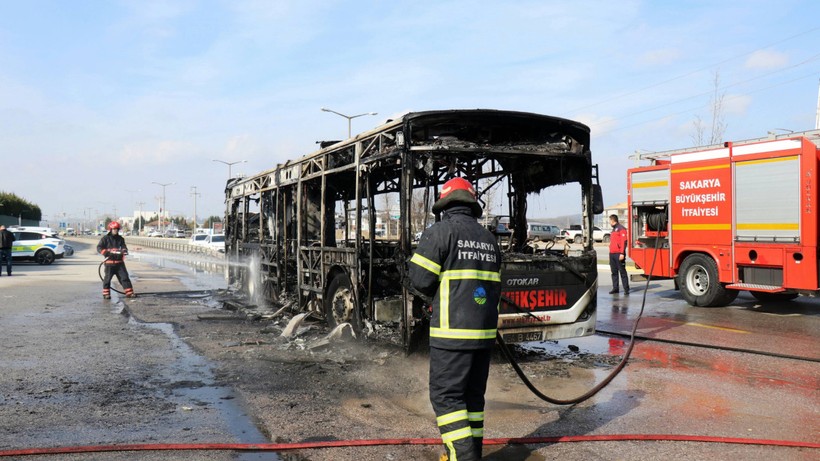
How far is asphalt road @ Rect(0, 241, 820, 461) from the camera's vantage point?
177 inches

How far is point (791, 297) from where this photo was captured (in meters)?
12.9

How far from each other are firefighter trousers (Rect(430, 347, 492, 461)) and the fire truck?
8.35 metres

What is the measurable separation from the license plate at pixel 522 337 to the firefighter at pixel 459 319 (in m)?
2.76

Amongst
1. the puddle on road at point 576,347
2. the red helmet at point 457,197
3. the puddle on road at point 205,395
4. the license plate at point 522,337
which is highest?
the red helmet at point 457,197

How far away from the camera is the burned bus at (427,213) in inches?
262

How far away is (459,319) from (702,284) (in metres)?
10.2

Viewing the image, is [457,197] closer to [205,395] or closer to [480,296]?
[480,296]

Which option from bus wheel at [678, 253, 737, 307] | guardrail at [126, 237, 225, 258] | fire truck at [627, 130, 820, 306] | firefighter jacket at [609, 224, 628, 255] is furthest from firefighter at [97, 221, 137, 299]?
guardrail at [126, 237, 225, 258]

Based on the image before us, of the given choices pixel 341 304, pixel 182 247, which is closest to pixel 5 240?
pixel 341 304

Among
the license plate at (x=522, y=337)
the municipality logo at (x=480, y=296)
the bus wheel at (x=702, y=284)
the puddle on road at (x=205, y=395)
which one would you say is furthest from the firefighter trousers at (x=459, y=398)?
the bus wheel at (x=702, y=284)

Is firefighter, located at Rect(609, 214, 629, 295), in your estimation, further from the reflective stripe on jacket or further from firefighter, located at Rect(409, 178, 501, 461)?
firefighter, located at Rect(409, 178, 501, 461)

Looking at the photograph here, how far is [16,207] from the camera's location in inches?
2864

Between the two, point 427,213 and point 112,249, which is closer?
point 427,213

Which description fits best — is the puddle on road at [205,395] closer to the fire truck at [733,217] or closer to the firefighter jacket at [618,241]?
the fire truck at [733,217]
